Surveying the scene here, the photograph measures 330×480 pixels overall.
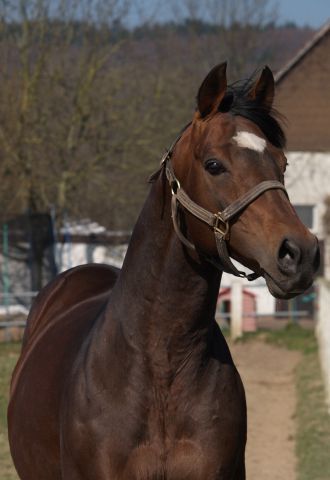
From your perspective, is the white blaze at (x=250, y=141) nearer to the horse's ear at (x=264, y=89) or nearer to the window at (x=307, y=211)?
the horse's ear at (x=264, y=89)

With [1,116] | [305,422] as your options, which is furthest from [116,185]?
[305,422]

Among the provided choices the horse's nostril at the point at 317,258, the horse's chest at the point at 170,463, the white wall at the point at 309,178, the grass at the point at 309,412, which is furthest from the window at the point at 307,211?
the horse's nostril at the point at 317,258

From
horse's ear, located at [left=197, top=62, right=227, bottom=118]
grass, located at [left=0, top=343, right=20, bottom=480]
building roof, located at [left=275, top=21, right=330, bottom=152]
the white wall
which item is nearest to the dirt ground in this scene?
grass, located at [left=0, top=343, right=20, bottom=480]

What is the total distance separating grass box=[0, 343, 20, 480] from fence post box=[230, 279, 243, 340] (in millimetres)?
Result: 3525

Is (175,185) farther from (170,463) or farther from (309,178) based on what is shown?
(309,178)

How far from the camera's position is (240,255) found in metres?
3.29

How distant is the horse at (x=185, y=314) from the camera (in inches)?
129

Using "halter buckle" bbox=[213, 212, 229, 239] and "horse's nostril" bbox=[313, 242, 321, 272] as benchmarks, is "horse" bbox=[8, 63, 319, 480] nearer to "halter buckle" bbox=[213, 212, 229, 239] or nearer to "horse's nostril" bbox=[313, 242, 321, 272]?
"halter buckle" bbox=[213, 212, 229, 239]

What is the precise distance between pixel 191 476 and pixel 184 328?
537 millimetres

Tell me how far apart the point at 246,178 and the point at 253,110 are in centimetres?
36

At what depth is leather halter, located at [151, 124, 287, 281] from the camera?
320 cm

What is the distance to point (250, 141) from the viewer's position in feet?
10.8

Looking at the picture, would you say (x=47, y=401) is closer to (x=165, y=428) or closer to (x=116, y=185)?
(x=165, y=428)

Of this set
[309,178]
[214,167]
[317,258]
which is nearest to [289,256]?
[317,258]
